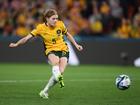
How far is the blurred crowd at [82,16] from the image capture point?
25.8 m

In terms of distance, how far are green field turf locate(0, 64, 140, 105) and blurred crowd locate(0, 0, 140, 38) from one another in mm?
5803

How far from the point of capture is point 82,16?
87.8ft

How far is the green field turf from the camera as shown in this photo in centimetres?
1184

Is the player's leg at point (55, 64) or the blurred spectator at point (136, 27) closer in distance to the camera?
the player's leg at point (55, 64)

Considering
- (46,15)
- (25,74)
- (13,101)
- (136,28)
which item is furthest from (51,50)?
(136,28)

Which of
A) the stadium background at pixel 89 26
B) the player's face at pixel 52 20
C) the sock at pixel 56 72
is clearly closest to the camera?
the sock at pixel 56 72

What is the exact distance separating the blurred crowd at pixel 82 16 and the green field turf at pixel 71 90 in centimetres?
580

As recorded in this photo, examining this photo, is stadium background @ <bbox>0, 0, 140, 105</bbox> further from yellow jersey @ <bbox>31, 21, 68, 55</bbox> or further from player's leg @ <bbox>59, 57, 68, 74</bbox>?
player's leg @ <bbox>59, 57, 68, 74</bbox>

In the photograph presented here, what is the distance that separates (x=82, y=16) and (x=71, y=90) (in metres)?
12.7

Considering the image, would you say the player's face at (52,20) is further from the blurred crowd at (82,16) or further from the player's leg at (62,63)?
the blurred crowd at (82,16)

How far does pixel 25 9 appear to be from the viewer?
88.5 ft

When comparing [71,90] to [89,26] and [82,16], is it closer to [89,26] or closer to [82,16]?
[89,26]

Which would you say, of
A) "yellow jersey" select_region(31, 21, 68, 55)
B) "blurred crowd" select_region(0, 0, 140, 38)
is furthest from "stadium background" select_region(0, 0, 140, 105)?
"yellow jersey" select_region(31, 21, 68, 55)

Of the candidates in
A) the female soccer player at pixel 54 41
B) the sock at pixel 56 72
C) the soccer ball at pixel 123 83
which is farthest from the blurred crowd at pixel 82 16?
the sock at pixel 56 72
